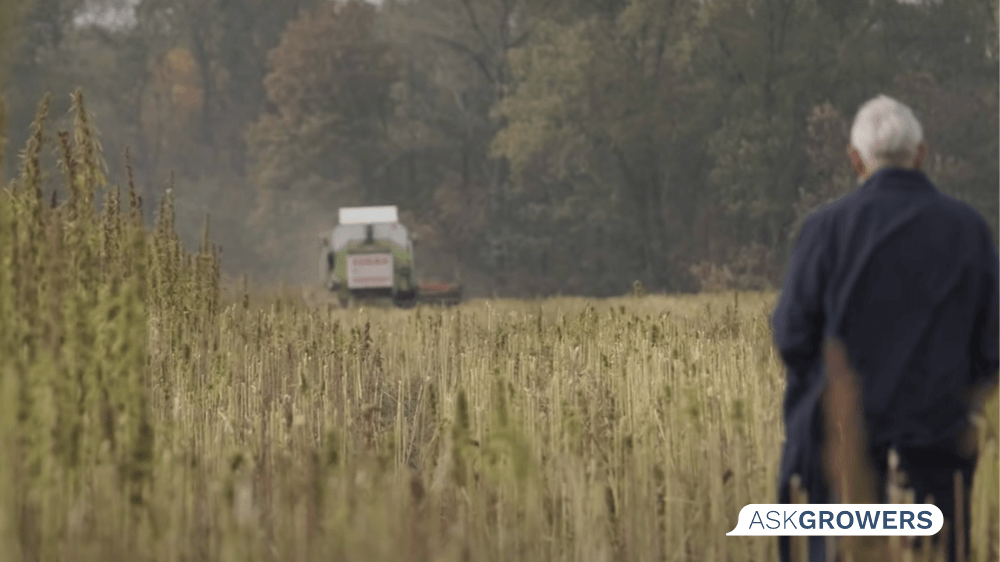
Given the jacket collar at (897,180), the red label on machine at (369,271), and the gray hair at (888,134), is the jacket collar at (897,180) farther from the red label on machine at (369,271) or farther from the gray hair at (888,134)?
the red label on machine at (369,271)

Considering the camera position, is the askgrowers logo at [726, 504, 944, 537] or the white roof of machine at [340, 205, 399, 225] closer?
the askgrowers logo at [726, 504, 944, 537]

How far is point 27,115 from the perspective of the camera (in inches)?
1908

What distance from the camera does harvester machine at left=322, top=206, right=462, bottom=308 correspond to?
33.0 m

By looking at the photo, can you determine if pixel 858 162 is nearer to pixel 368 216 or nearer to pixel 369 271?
pixel 369 271

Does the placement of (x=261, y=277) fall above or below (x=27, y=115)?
below

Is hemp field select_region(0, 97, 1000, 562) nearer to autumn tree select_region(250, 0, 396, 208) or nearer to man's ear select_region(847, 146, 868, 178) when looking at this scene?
man's ear select_region(847, 146, 868, 178)

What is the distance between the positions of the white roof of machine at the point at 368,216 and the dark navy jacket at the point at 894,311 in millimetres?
30736

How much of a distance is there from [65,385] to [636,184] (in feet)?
140

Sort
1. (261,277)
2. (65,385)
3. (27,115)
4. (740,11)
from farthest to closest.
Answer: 1. (261,277)
2. (27,115)
3. (740,11)
4. (65,385)

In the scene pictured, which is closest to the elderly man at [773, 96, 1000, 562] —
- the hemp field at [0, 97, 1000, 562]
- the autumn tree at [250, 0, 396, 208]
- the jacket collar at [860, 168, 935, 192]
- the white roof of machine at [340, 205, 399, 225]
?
the jacket collar at [860, 168, 935, 192]

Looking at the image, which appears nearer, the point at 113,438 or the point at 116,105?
the point at 113,438

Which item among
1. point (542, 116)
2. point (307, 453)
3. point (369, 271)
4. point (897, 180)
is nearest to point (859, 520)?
point (897, 180)

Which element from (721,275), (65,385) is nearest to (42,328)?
(65,385)

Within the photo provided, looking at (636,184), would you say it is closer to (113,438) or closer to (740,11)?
(740,11)
